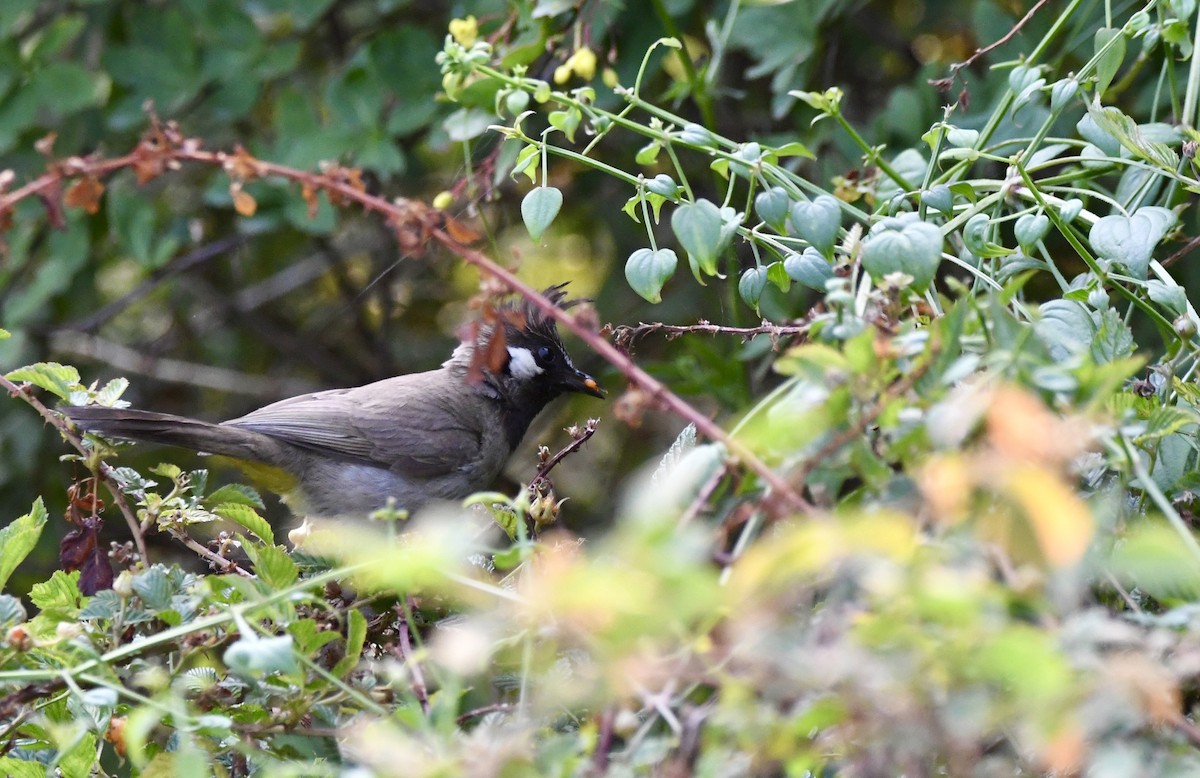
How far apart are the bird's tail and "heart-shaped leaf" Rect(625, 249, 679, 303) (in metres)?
1.19

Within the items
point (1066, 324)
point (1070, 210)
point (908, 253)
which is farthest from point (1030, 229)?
point (908, 253)

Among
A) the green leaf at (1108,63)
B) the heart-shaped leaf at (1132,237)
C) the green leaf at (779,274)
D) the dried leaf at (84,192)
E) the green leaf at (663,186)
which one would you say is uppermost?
the dried leaf at (84,192)

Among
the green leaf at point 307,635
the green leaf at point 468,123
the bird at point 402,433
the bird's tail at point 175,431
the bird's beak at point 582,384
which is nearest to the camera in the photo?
the green leaf at point 307,635

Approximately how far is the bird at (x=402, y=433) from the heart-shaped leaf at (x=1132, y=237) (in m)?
2.19

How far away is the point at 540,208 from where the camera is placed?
6.49ft

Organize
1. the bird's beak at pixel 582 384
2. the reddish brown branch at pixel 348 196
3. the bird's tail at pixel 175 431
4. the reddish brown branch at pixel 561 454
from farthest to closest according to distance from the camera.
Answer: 1. the bird's beak at pixel 582 384
2. the bird's tail at pixel 175 431
3. the reddish brown branch at pixel 561 454
4. the reddish brown branch at pixel 348 196

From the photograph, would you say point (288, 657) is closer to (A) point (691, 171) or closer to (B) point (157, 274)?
(A) point (691, 171)

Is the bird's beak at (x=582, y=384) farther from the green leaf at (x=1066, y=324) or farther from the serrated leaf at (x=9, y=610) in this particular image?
the serrated leaf at (x=9, y=610)

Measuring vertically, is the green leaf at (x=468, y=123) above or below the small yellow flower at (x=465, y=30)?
below

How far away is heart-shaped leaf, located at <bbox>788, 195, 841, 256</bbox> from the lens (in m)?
1.82

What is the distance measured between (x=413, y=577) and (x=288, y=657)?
0.93ft

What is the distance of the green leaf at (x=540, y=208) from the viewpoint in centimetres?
197

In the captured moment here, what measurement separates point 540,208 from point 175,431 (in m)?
1.90

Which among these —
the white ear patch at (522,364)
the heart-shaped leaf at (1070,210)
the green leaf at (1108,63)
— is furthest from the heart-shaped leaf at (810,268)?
the white ear patch at (522,364)
